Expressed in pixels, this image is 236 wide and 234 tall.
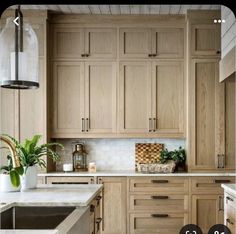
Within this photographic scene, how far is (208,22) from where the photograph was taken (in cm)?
329

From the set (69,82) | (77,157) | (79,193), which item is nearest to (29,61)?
(79,193)

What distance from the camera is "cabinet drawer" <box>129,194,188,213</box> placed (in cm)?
317

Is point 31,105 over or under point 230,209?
over

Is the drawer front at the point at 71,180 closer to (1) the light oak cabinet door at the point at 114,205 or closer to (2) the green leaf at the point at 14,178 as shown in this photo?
(1) the light oak cabinet door at the point at 114,205

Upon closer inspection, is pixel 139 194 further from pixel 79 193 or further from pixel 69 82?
pixel 79 193

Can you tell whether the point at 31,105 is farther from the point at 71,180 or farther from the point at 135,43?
the point at 135,43

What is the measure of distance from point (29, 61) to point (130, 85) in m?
1.76

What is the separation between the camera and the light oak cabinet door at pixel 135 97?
3359 mm

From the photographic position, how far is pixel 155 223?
10.5ft

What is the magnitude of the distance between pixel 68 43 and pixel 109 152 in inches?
38.9

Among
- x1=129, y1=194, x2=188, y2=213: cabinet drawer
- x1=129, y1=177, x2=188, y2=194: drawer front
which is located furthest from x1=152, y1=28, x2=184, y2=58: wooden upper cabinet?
x1=129, y1=194, x2=188, y2=213: cabinet drawer

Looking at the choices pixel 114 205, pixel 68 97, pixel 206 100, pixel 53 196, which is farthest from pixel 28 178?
pixel 206 100

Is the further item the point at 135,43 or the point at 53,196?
the point at 135,43

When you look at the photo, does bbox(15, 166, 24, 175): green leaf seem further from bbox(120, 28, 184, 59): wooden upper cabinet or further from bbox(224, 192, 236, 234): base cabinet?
bbox(120, 28, 184, 59): wooden upper cabinet
